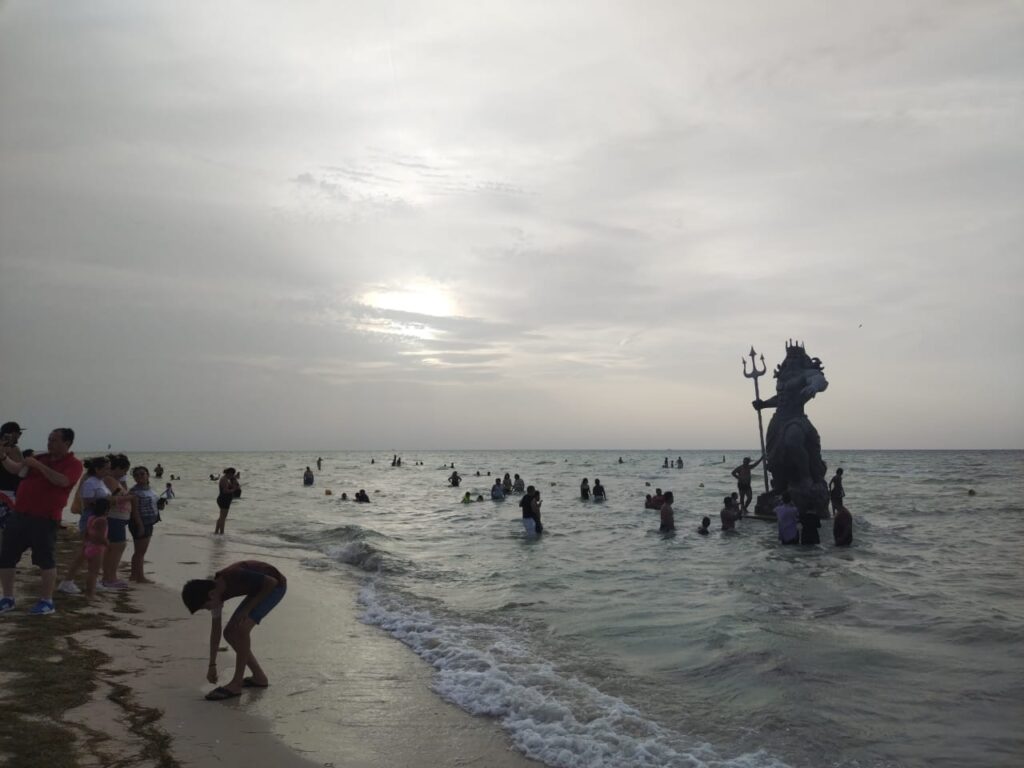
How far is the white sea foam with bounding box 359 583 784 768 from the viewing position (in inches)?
224

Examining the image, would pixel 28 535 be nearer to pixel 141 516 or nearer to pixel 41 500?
pixel 41 500

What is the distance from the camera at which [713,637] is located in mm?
9609

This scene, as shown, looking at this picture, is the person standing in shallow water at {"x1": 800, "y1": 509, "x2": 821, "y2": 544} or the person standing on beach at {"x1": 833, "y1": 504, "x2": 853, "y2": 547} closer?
the person standing on beach at {"x1": 833, "y1": 504, "x2": 853, "y2": 547}

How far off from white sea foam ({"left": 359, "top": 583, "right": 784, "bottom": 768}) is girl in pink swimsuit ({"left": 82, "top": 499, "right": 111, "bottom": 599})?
4238 mm

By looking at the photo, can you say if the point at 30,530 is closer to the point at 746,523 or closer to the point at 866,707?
the point at 866,707

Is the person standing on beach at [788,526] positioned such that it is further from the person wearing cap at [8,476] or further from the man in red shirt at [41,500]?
the person wearing cap at [8,476]

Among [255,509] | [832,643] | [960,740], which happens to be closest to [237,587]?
[960,740]

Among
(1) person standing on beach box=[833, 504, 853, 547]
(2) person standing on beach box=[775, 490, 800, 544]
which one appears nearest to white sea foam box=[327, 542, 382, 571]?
(2) person standing on beach box=[775, 490, 800, 544]

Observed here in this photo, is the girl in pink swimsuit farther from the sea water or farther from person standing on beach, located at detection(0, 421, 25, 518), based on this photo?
the sea water

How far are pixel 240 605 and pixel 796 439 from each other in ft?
65.5

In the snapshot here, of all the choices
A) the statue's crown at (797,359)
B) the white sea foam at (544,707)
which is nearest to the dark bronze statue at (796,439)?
the statue's crown at (797,359)

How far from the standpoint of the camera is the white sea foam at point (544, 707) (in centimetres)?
568

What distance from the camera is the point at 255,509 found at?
30516 mm

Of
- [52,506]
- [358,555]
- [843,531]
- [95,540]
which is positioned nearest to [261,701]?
[52,506]
